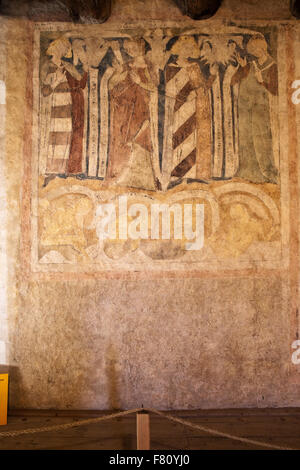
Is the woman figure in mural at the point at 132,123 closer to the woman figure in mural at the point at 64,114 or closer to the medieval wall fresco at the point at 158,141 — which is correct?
the medieval wall fresco at the point at 158,141

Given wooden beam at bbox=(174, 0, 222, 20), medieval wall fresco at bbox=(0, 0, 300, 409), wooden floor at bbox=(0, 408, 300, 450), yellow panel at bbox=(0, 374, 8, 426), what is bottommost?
wooden floor at bbox=(0, 408, 300, 450)

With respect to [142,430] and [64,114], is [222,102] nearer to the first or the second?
[64,114]

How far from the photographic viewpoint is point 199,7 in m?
3.55

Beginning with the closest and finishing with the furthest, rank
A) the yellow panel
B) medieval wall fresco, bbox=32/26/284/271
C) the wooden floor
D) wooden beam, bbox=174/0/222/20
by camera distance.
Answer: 1. the wooden floor
2. the yellow panel
3. wooden beam, bbox=174/0/222/20
4. medieval wall fresco, bbox=32/26/284/271

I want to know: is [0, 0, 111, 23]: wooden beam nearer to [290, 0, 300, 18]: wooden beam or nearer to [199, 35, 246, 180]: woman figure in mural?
[199, 35, 246, 180]: woman figure in mural

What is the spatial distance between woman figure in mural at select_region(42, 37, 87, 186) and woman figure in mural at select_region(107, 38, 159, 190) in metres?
0.36

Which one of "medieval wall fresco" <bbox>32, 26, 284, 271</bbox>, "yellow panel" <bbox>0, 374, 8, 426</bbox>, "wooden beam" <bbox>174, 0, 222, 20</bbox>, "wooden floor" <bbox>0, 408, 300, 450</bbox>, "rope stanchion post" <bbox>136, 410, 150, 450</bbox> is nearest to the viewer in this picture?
"rope stanchion post" <bbox>136, 410, 150, 450</bbox>

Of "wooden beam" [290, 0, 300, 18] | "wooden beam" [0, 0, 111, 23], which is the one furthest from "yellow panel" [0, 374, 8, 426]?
"wooden beam" [290, 0, 300, 18]

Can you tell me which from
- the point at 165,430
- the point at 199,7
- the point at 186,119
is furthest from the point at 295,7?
the point at 165,430

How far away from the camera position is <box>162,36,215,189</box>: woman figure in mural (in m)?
3.66

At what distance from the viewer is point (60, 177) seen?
12.0 ft

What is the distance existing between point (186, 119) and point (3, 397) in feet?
11.4
